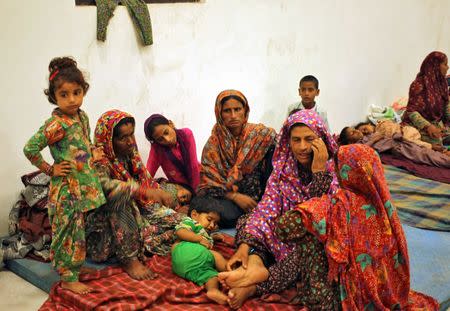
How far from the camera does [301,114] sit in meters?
2.68

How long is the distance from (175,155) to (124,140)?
100 centimetres

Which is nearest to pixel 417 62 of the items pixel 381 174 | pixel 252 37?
pixel 252 37

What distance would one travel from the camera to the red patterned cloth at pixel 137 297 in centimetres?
240

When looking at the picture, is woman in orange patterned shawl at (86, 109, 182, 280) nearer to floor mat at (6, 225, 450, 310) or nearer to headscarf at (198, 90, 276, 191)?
floor mat at (6, 225, 450, 310)

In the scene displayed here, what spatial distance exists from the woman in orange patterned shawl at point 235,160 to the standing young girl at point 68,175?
1.06 metres

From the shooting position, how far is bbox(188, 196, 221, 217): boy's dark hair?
3.34m

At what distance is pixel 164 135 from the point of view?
362 cm

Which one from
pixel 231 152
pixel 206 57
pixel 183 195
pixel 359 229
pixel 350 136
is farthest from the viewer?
pixel 350 136

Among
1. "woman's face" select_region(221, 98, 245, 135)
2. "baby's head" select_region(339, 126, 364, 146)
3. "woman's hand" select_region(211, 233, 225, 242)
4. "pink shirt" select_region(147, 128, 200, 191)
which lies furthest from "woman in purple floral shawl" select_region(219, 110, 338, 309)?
"baby's head" select_region(339, 126, 364, 146)

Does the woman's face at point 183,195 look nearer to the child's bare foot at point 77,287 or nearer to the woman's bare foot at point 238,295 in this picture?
the child's bare foot at point 77,287

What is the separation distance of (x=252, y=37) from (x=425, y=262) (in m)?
3.06

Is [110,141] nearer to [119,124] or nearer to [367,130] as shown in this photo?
[119,124]

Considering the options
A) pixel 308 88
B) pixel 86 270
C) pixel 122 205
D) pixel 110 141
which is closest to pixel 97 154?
pixel 110 141

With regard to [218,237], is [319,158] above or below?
above
